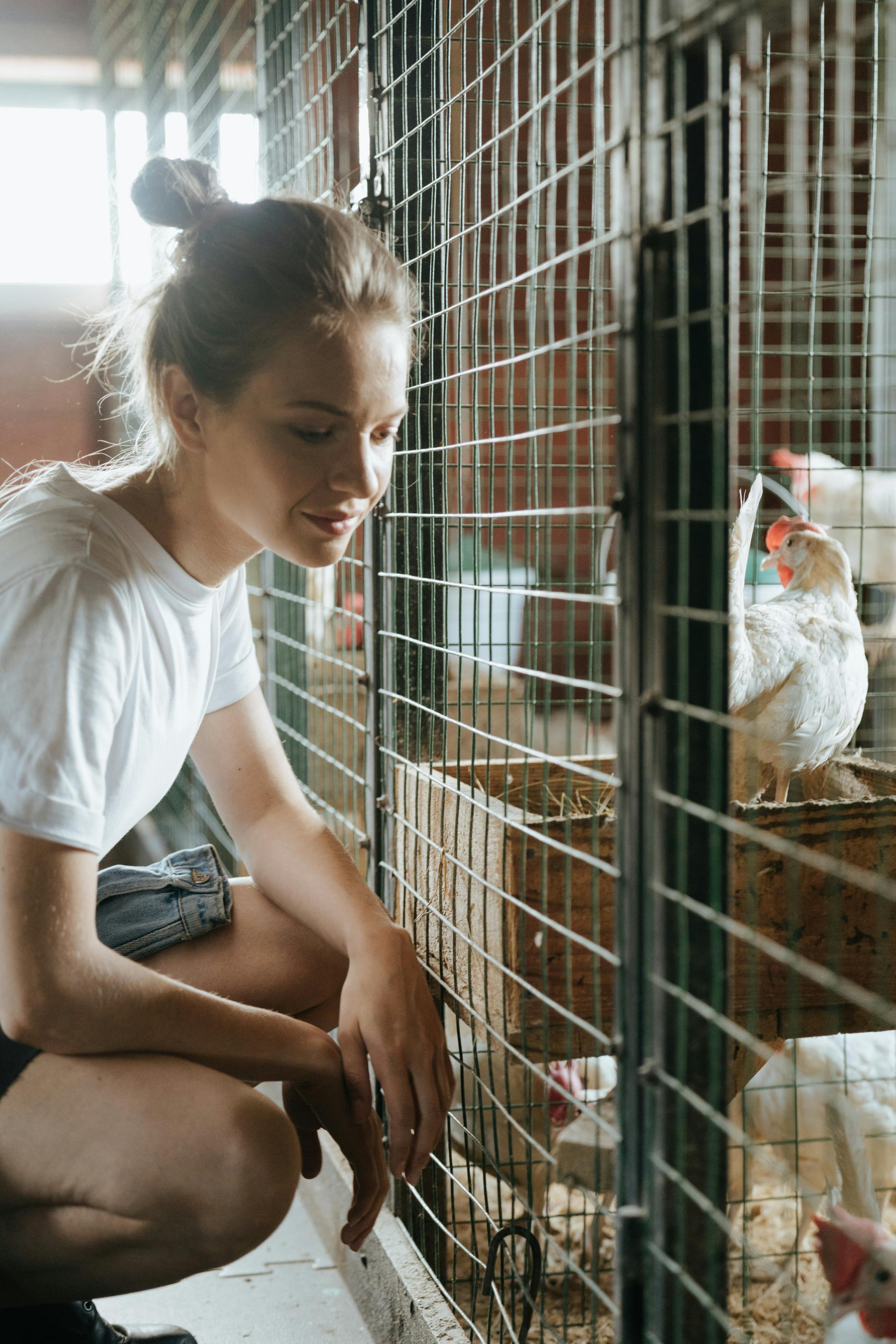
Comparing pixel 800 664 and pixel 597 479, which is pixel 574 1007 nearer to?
pixel 597 479

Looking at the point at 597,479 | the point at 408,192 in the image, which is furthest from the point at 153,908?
the point at 408,192

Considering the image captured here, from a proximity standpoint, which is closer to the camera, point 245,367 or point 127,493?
point 245,367

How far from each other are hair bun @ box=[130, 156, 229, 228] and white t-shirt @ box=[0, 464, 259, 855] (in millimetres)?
241

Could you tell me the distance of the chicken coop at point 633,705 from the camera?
2.11 ft

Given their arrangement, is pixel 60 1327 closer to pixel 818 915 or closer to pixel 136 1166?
pixel 136 1166

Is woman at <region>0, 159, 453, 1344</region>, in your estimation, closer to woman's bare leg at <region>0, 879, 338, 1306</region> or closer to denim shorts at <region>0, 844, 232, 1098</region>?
woman's bare leg at <region>0, 879, 338, 1306</region>

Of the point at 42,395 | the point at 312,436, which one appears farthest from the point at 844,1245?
the point at 42,395

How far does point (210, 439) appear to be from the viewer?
1.00 meters

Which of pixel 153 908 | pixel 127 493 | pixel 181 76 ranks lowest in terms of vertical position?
pixel 153 908

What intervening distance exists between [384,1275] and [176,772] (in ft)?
1.93

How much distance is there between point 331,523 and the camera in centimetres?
99

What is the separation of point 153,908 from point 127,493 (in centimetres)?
43

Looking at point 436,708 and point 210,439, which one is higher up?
point 210,439

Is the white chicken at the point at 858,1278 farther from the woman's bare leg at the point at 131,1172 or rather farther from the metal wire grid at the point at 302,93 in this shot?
the metal wire grid at the point at 302,93
